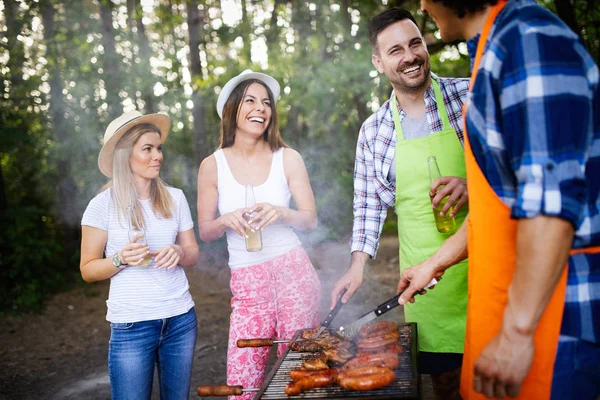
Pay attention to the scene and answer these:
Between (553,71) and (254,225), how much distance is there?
1965mm

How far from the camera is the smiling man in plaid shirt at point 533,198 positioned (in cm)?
130

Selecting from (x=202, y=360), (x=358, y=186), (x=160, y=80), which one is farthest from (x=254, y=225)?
(x=160, y=80)

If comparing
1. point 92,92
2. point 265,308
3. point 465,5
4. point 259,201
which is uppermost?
point 92,92

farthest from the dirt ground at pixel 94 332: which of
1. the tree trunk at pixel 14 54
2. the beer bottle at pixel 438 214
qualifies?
the tree trunk at pixel 14 54

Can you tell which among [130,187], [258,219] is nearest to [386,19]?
[258,219]

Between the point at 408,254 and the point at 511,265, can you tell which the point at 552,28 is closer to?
the point at 511,265

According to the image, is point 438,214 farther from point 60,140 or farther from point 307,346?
point 60,140

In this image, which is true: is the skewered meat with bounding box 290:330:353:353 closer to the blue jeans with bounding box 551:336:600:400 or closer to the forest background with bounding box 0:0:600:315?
the blue jeans with bounding box 551:336:600:400

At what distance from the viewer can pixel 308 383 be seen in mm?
2109

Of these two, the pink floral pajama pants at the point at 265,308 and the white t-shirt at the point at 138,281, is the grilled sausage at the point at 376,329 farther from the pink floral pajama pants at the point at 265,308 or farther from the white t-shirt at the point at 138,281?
the white t-shirt at the point at 138,281

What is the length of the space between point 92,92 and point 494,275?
1054cm

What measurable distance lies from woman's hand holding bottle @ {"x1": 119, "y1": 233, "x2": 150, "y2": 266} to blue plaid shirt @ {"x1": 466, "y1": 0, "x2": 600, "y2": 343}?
6.47ft

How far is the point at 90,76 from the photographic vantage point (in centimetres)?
1028

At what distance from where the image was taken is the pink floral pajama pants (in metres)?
3.04
